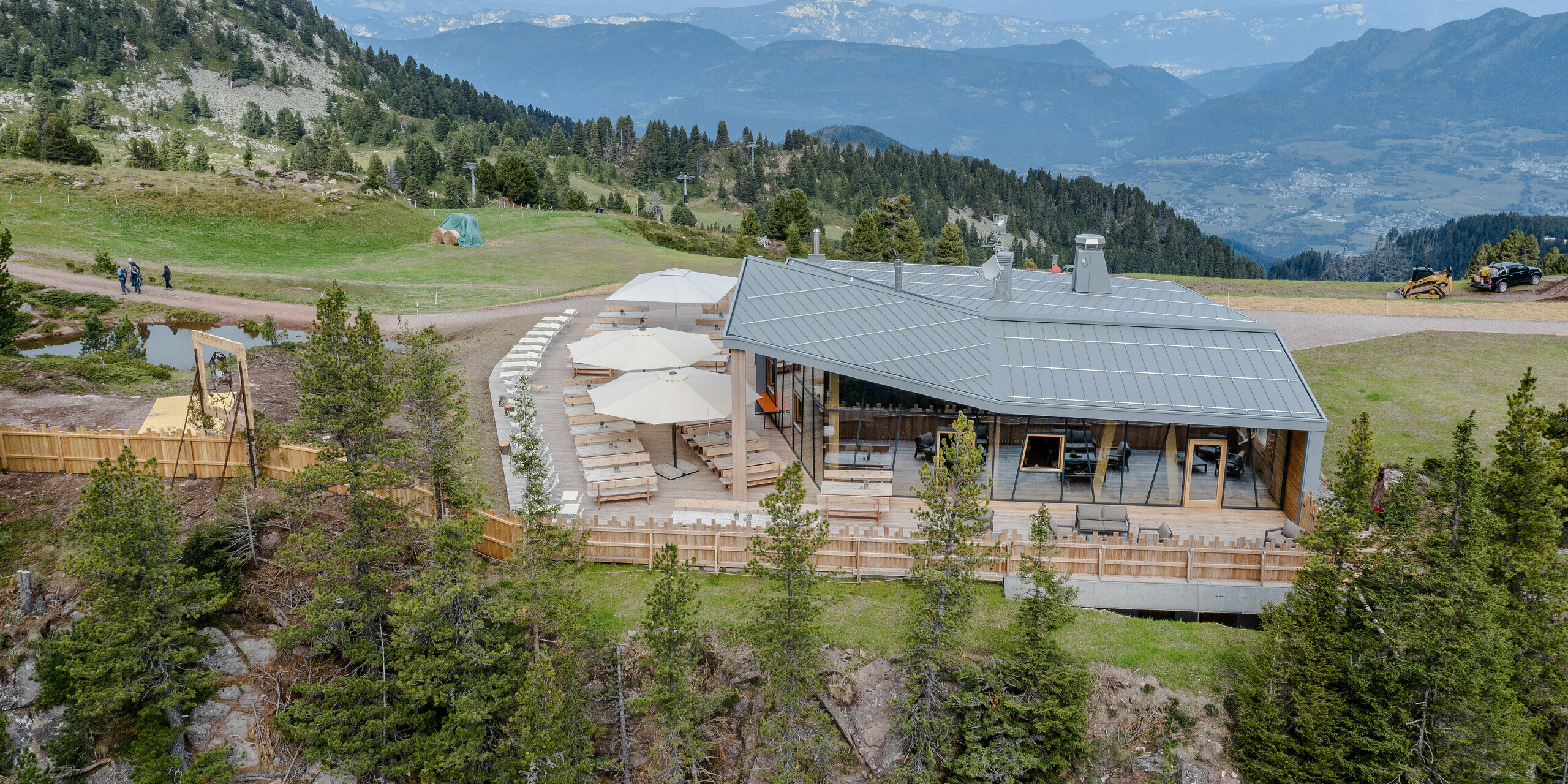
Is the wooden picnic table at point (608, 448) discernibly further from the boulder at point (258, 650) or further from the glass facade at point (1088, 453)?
the boulder at point (258, 650)

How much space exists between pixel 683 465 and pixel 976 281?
41.0 ft

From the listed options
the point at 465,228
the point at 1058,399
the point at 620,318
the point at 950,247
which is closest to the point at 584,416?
the point at 620,318

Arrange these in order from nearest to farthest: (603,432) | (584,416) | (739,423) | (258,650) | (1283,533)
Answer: (258,650) < (1283,533) < (739,423) < (603,432) < (584,416)

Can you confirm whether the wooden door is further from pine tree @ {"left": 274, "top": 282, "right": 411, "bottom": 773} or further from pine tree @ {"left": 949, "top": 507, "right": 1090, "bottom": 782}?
pine tree @ {"left": 274, "top": 282, "right": 411, "bottom": 773}

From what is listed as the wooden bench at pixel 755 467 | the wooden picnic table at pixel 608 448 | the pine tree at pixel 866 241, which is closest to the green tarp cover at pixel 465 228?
the pine tree at pixel 866 241

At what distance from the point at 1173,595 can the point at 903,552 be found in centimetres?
572

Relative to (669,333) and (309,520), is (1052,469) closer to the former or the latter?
(669,333)

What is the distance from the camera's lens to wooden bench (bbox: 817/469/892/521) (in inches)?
844

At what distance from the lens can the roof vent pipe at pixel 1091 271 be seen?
28891mm

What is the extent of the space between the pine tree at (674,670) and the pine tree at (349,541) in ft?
17.5

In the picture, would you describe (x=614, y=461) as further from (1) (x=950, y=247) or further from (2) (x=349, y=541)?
(1) (x=950, y=247)

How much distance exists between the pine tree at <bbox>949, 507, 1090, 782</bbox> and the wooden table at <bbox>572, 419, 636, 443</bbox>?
1190cm

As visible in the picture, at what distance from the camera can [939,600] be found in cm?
1580

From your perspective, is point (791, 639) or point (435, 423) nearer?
point (791, 639)
